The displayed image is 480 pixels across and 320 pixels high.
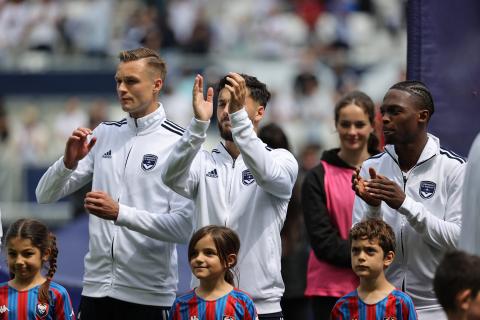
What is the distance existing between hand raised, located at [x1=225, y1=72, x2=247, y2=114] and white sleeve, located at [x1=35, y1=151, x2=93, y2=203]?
1079 mm

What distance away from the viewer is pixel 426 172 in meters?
6.64

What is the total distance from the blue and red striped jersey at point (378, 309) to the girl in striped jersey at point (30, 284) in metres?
1.51

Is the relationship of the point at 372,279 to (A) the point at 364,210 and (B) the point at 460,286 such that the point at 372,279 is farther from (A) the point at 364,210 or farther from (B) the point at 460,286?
(B) the point at 460,286

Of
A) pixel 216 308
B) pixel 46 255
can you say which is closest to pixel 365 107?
pixel 216 308

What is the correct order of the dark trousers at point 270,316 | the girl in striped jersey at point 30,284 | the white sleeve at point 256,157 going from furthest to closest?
the girl in striped jersey at point 30,284 < the dark trousers at point 270,316 < the white sleeve at point 256,157

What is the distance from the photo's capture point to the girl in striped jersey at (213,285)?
652cm

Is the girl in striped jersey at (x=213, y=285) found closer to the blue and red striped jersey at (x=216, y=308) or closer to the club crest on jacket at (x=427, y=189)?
the blue and red striped jersey at (x=216, y=308)

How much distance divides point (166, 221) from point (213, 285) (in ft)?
1.53

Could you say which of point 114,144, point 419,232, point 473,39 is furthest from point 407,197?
point 114,144

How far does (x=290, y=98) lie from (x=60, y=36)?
14.2 ft

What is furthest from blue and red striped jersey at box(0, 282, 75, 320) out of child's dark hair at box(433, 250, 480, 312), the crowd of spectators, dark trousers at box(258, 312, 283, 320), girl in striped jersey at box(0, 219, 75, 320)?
the crowd of spectators

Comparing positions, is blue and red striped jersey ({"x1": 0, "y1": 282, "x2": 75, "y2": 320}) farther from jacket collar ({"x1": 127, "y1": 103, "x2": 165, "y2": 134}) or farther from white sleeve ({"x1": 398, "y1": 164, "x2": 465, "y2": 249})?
white sleeve ({"x1": 398, "y1": 164, "x2": 465, "y2": 249})

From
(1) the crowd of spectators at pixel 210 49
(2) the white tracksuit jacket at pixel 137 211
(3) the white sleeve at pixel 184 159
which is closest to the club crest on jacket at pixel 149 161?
(2) the white tracksuit jacket at pixel 137 211

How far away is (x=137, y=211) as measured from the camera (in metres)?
6.77
